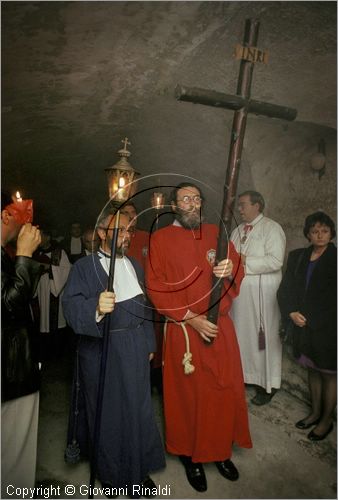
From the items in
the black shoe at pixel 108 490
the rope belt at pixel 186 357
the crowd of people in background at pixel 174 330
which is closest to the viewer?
the crowd of people in background at pixel 174 330

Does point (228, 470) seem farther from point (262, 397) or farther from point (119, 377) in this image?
point (119, 377)

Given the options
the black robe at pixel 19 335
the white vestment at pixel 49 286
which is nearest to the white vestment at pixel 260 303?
the white vestment at pixel 49 286

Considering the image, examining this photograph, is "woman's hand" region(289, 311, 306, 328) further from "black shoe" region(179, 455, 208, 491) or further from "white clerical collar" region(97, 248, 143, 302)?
"black shoe" region(179, 455, 208, 491)

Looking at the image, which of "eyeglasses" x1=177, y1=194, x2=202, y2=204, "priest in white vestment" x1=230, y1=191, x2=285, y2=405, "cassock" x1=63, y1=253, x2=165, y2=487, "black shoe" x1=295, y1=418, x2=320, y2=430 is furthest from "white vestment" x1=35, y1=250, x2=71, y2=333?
"black shoe" x1=295, y1=418, x2=320, y2=430

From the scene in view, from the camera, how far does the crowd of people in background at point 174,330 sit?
2.53 m

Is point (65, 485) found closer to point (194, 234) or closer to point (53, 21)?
point (194, 234)

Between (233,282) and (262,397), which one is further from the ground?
(233,282)

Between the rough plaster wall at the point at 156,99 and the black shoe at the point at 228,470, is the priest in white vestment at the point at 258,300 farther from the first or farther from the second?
the black shoe at the point at 228,470

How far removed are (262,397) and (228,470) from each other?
65cm

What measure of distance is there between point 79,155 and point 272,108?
5.63 ft

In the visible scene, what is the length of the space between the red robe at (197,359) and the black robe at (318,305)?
0.49 m

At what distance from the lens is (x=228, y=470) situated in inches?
110

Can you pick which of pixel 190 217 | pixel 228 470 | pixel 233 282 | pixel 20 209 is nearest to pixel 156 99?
pixel 190 217

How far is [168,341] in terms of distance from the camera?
116 inches
